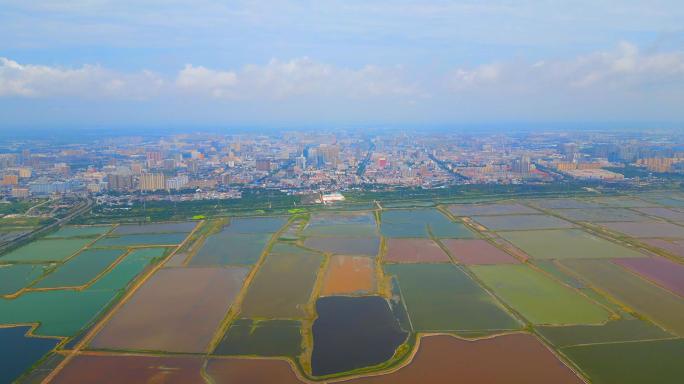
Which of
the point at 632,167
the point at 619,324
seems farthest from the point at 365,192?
the point at 632,167

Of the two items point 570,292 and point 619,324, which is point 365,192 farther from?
point 619,324

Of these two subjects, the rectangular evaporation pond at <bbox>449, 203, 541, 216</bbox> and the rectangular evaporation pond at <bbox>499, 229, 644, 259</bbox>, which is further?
the rectangular evaporation pond at <bbox>449, 203, 541, 216</bbox>

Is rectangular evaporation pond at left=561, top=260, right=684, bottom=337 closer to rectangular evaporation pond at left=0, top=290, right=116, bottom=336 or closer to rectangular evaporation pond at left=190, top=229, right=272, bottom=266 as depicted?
rectangular evaporation pond at left=190, top=229, right=272, bottom=266

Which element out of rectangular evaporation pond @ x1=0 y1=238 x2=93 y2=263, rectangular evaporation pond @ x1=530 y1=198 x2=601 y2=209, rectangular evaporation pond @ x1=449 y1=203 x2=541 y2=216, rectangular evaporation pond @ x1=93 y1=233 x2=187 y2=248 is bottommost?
rectangular evaporation pond @ x1=0 y1=238 x2=93 y2=263

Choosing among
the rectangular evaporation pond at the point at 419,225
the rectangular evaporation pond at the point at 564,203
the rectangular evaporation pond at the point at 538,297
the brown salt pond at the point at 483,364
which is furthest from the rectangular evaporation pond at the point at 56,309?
the rectangular evaporation pond at the point at 564,203

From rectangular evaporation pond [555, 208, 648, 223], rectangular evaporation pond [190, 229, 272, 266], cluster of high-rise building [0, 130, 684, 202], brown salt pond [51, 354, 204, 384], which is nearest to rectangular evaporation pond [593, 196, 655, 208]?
rectangular evaporation pond [555, 208, 648, 223]

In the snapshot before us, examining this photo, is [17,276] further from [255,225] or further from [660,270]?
[660,270]
